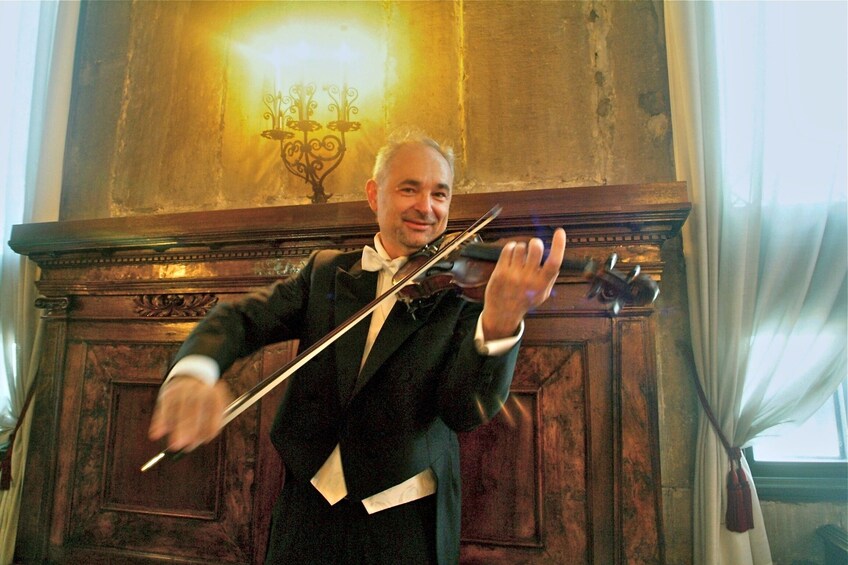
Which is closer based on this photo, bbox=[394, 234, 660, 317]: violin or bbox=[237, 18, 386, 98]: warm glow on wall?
bbox=[394, 234, 660, 317]: violin

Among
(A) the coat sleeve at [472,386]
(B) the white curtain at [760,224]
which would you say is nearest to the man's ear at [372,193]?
(A) the coat sleeve at [472,386]

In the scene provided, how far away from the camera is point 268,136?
211cm

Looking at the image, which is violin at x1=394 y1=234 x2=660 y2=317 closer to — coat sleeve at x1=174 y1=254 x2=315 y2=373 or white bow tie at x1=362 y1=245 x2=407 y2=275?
white bow tie at x1=362 y1=245 x2=407 y2=275

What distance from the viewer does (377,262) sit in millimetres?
1259

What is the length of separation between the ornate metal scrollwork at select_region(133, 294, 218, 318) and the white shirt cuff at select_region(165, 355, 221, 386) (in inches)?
38.7

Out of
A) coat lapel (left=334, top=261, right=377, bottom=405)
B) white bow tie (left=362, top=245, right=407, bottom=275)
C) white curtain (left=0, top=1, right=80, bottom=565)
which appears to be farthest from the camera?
white curtain (left=0, top=1, right=80, bottom=565)

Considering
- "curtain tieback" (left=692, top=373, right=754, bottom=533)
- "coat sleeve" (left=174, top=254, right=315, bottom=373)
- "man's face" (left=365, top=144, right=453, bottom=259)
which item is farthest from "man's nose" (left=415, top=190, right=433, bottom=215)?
"curtain tieback" (left=692, top=373, right=754, bottom=533)

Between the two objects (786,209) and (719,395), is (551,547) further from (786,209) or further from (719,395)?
(786,209)

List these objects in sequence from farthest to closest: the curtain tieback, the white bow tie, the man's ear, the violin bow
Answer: the curtain tieback → the man's ear → the white bow tie → the violin bow

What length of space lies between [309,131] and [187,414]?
5.33 ft

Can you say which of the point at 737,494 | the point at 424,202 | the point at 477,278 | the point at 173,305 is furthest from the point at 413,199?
the point at 737,494

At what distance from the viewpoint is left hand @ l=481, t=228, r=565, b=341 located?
91cm

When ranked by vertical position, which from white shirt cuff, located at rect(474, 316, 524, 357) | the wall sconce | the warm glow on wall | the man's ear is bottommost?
white shirt cuff, located at rect(474, 316, 524, 357)

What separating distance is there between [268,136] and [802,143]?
2075 mm
